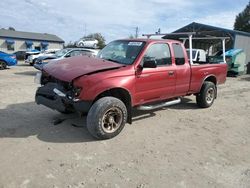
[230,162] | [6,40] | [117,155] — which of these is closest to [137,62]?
[117,155]

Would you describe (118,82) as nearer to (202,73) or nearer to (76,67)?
(76,67)

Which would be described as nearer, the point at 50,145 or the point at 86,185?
the point at 86,185

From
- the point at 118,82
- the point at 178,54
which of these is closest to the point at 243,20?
the point at 178,54

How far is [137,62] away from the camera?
5742 mm

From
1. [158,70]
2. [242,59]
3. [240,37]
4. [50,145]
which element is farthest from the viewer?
[240,37]

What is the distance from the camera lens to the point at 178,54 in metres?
6.77

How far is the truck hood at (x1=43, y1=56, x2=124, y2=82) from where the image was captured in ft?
16.7

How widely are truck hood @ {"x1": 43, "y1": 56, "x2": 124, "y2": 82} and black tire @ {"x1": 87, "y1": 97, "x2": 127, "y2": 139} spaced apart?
2.07 feet

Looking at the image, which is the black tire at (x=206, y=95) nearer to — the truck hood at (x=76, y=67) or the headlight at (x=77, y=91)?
the truck hood at (x=76, y=67)

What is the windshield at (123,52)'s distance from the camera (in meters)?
5.94

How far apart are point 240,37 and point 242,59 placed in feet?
11.5

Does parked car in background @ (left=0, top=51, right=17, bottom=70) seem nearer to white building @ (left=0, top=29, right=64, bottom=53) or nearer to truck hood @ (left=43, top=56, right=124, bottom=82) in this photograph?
truck hood @ (left=43, top=56, right=124, bottom=82)

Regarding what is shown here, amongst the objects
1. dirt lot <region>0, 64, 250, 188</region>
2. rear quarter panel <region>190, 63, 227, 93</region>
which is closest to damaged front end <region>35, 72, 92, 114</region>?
dirt lot <region>0, 64, 250, 188</region>

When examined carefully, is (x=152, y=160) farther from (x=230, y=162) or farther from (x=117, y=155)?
(x=230, y=162)
